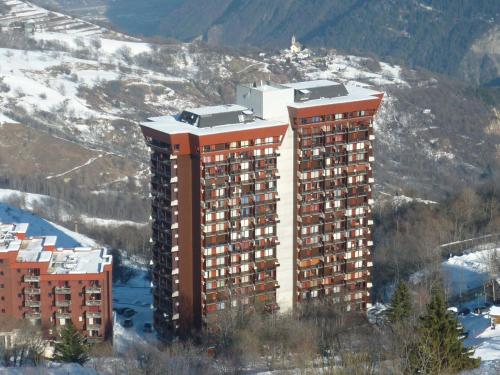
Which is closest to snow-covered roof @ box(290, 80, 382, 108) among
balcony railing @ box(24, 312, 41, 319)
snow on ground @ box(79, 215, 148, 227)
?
balcony railing @ box(24, 312, 41, 319)

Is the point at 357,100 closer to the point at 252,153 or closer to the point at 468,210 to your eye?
the point at 252,153

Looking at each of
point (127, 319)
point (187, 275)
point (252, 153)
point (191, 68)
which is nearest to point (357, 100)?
point (252, 153)

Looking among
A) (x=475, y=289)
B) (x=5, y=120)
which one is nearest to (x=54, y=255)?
(x=475, y=289)

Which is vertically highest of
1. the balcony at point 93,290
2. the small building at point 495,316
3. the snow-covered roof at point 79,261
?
the snow-covered roof at point 79,261

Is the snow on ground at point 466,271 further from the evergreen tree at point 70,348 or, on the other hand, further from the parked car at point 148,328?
the evergreen tree at point 70,348

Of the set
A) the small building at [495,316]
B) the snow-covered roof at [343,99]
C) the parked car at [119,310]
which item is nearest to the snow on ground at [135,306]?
the parked car at [119,310]

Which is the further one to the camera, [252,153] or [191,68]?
[191,68]

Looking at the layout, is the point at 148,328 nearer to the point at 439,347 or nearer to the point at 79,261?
the point at 79,261
